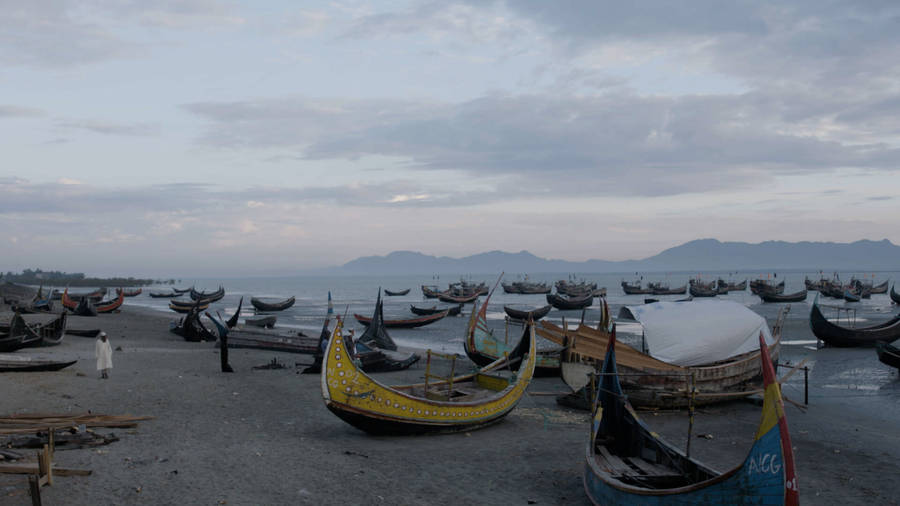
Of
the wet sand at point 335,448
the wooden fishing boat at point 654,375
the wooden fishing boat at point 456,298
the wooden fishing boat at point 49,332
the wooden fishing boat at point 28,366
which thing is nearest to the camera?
the wet sand at point 335,448

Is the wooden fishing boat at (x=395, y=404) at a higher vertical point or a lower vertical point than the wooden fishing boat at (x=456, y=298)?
higher

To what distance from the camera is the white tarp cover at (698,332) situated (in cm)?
1566

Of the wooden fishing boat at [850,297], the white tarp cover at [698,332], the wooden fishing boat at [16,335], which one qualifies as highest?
the white tarp cover at [698,332]

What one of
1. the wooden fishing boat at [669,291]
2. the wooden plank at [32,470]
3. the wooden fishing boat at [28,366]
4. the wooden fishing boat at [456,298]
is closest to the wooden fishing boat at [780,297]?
the wooden fishing boat at [669,291]

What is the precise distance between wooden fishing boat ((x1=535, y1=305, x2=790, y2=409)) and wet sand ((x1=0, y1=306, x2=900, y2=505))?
16.5 inches

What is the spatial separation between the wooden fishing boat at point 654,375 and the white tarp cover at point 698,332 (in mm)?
301

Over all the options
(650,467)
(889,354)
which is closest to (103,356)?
(650,467)

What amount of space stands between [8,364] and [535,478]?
14.2 meters

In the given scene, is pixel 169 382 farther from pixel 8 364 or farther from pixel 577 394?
pixel 577 394

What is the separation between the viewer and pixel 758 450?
18.4ft

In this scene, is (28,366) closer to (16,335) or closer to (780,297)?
(16,335)

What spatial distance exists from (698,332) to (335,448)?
9.96m

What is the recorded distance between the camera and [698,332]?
16.0 m

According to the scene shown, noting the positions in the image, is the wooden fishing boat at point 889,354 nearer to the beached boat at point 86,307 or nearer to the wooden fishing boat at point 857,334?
the wooden fishing boat at point 857,334
